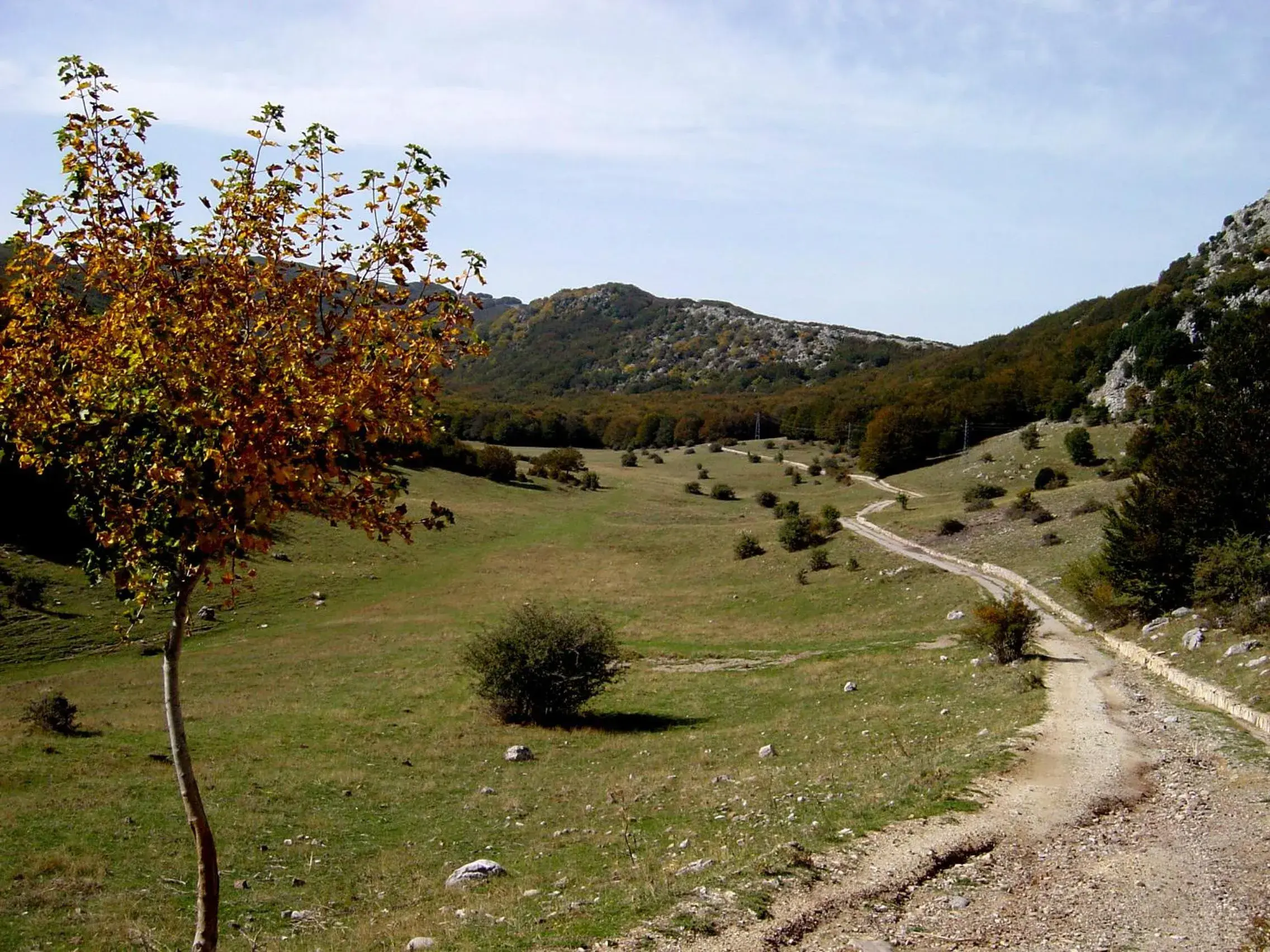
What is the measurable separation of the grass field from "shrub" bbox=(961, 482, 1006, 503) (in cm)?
1549

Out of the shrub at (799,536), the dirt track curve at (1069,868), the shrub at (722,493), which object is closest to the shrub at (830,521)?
the shrub at (799,536)

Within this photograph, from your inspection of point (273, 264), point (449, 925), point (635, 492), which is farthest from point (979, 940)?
point (635, 492)

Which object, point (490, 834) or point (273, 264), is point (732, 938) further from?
point (490, 834)

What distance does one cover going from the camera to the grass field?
1274cm

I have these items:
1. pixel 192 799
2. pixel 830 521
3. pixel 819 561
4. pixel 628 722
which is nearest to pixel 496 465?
pixel 830 521

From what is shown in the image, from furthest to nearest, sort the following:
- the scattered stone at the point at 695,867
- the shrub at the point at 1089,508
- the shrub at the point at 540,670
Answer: the shrub at the point at 1089,508
the shrub at the point at 540,670
the scattered stone at the point at 695,867

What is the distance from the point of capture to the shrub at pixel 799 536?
62156mm

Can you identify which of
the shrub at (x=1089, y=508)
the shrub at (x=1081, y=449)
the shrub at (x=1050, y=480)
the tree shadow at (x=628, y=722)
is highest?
the shrub at (x=1081, y=449)

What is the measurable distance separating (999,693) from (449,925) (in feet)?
58.2

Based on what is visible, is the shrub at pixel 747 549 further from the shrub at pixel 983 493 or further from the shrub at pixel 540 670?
the shrub at pixel 540 670

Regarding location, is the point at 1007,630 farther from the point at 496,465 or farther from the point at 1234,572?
the point at 496,465

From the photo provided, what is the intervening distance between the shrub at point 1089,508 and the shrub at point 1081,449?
2263cm

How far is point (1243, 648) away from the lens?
73.6ft

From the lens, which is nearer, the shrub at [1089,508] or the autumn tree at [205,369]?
the autumn tree at [205,369]
